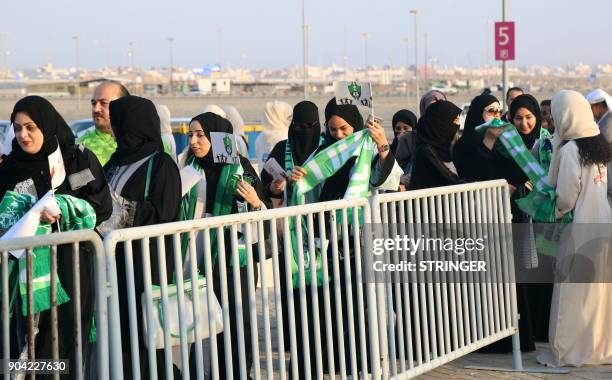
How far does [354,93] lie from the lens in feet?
21.7

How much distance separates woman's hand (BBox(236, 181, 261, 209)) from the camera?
6.06 meters

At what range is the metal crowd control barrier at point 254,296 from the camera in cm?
441

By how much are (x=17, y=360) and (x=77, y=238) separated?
0.49m

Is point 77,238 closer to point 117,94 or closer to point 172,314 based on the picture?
point 172,314

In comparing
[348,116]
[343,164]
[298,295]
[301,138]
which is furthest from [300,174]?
[298,295]

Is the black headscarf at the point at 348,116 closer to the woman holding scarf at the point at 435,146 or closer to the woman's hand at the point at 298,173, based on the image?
the woman's hand at the point at 298,173

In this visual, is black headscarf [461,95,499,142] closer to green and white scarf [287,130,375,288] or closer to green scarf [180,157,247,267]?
green and white scarf [287,130,375,288]

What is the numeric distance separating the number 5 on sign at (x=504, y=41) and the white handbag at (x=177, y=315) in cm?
1488

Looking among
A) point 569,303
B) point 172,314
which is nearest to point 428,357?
point 569,303

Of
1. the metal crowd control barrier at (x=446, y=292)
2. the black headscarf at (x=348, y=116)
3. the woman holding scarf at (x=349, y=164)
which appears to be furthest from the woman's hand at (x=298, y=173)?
the metal crowd control barrier at (x=446, y=292)

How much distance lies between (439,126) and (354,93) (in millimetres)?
1152

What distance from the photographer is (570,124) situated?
718 cm

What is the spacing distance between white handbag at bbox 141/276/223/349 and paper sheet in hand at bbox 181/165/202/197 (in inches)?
51.1

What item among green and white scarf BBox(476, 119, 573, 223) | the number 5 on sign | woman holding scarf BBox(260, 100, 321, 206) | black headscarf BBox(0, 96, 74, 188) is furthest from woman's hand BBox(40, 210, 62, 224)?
the number 5 on sign
